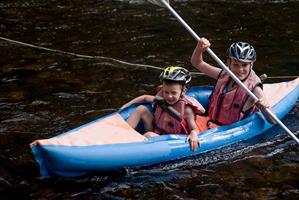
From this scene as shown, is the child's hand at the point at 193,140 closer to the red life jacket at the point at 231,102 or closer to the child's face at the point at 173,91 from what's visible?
the child's face at the point at 173,91

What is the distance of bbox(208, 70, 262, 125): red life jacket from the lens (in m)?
6.24

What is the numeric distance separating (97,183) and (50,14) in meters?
7.28

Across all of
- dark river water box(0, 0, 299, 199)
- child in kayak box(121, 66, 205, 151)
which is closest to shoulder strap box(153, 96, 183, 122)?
child in kayak box(121, 66, 205, 151)

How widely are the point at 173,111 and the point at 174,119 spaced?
90mm

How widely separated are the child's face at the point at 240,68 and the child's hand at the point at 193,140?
0.99 m

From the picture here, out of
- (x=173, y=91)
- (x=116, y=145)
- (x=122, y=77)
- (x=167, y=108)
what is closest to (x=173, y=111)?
(x=167, y=108)

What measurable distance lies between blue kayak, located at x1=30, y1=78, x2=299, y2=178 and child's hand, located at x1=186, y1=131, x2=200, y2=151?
0.05 metres

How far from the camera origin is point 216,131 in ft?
19.7

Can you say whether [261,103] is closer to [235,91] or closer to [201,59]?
[235,91]

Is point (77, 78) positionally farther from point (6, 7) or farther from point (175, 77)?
point (6, 7)

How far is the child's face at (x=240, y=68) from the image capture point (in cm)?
624

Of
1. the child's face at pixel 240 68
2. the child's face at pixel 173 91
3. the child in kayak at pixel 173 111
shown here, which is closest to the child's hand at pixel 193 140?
the child in kayak at pixel 173 111

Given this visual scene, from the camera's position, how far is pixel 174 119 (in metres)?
5.88

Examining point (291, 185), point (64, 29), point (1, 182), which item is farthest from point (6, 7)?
point (291, 185)
